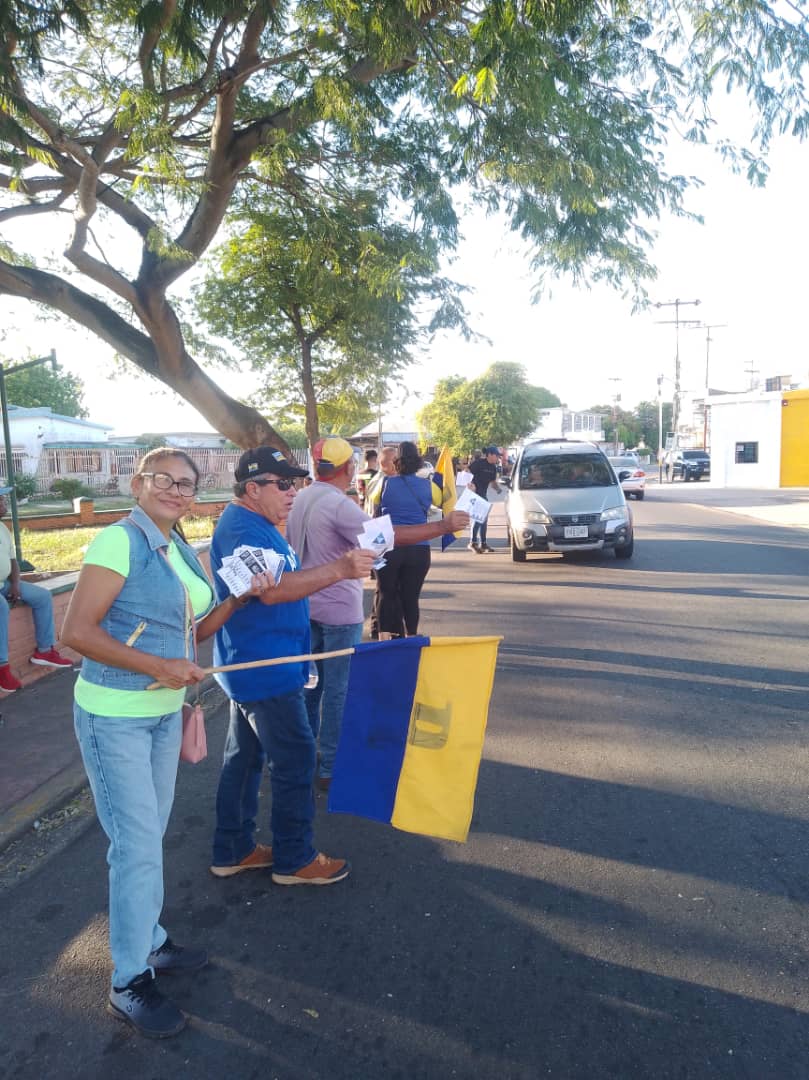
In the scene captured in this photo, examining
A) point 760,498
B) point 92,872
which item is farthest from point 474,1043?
point 760,498

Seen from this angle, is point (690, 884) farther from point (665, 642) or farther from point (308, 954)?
point (665, 642)

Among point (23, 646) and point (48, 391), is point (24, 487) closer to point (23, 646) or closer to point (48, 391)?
point (23, 646)

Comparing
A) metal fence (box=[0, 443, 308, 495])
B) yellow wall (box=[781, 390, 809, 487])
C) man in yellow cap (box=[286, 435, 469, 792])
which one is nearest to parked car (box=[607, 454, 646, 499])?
metal fence (box=[0, 443, 308, 495])

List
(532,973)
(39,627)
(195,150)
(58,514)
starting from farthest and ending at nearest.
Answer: (58,514), (195,150), (39,627), (532,973)

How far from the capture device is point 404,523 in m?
6.63

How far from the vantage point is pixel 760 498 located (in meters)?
30.1

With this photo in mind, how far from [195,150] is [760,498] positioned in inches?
967

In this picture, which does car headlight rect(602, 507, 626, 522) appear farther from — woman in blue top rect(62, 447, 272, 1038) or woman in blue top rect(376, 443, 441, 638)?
woman in blue top rect(62, 447, 272, 1038)

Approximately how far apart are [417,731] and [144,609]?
135 centimetres

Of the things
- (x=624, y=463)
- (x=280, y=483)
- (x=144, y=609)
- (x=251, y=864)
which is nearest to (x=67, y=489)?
(x=624, y=463)

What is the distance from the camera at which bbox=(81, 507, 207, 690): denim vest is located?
271cm

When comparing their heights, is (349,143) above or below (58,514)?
above

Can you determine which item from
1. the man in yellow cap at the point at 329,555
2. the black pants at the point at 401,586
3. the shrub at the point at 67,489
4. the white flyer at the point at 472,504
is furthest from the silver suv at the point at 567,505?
the shrub at the point at 67,489

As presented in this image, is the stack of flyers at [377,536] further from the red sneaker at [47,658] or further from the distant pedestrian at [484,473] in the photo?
the distant pedestrian at [484,473]
